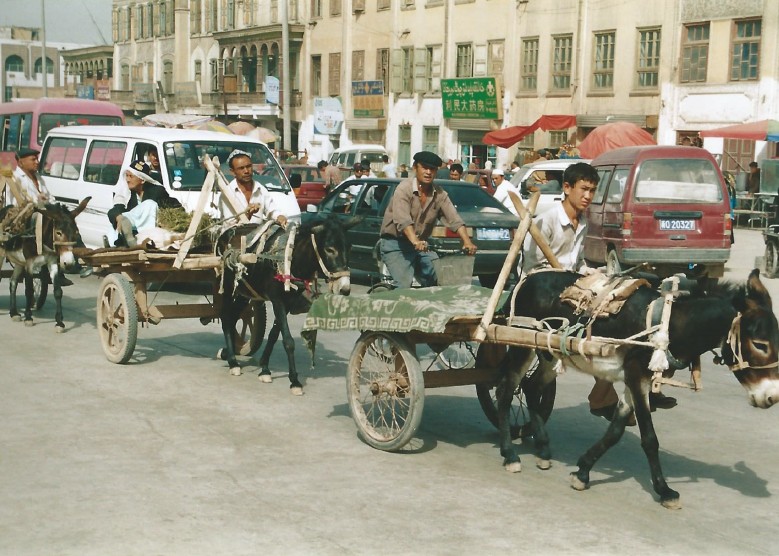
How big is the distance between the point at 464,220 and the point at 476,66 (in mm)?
27363

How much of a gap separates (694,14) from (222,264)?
26372 millimetres

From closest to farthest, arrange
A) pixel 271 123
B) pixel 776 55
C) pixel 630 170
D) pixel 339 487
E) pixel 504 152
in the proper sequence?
pixel 339 487 < pixel 630 170 < pixel 776 55 < pixel 504 152 < pixel 271 123

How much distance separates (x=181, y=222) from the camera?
1055 centimetres

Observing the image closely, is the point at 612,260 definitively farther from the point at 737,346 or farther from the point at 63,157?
the point at 737,346

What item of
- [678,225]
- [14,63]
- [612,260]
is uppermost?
[14,63]

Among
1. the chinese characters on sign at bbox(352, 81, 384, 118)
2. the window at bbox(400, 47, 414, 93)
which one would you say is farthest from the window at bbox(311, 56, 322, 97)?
the window at bbox(400, 47, 414, 93)

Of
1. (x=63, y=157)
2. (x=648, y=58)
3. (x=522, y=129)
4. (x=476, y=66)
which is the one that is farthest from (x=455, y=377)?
(x=476, y=66)

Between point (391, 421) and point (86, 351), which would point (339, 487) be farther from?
point (86, 351)

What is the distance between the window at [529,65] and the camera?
129 feet

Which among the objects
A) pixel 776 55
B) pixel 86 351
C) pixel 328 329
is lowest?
pixel 86 351

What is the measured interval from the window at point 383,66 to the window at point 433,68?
120 inches

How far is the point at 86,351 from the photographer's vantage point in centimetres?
1097

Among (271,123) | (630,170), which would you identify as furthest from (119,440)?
(271,123)

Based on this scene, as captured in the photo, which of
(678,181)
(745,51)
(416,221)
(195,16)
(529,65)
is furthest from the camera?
(195,16)
